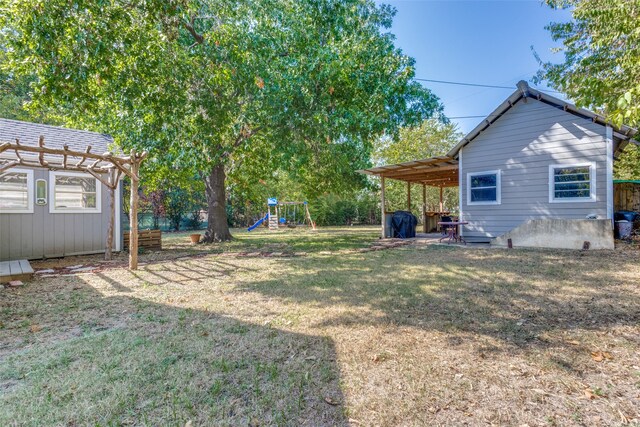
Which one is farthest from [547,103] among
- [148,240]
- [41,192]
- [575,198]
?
[41,192]

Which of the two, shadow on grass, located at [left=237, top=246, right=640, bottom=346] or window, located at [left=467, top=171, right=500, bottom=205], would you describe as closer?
shadow on grass, located at [left=237, top=246, right=640, bottom=346]

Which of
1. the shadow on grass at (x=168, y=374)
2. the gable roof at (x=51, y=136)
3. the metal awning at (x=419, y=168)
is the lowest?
the shadow on grass at (x=168, y=374)

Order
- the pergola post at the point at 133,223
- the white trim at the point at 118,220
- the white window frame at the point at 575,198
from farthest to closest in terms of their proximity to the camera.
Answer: the white trim at the point at 118,220
the white window frame at the point at 575,198
the pergola post at the point at 133,223

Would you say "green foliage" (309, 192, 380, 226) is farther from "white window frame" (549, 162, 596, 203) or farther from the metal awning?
"white window frame" (549, 162, 596, 203)

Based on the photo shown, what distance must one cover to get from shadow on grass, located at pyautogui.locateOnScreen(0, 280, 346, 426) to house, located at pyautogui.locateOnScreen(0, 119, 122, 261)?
5.43m

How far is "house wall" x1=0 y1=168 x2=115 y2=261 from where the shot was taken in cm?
711

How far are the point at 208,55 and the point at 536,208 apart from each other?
30.9 ft

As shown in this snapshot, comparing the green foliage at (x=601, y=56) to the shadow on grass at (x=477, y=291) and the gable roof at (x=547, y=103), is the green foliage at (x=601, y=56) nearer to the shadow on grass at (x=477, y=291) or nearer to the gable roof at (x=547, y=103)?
the gable roof at (x=547, y=103)

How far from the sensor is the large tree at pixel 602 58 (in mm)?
3460

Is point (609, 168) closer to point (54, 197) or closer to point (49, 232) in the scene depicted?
point (54, 197)

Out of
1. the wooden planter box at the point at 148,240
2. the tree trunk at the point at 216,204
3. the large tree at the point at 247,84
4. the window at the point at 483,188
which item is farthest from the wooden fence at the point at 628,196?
the wooden planter box at the point at 148,240

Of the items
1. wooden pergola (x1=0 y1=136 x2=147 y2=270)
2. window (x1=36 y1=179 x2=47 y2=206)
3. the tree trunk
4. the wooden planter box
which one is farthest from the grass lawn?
the tree trunk

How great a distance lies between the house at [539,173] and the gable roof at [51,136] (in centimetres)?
1026

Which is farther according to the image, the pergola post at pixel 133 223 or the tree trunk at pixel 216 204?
the tree trunk at pixel 216 204
